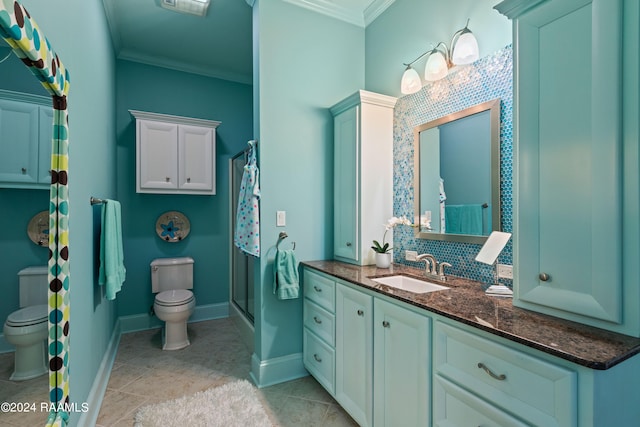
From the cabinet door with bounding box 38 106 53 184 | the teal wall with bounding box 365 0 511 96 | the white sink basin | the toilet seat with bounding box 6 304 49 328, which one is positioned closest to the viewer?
the toilet seat with bounding box 6 304 49 328

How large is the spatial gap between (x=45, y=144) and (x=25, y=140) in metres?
0.16

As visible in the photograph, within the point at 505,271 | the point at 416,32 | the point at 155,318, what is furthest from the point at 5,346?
the point at 155,318

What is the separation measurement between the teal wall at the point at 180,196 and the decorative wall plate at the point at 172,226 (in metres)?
0.05

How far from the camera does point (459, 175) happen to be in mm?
1895

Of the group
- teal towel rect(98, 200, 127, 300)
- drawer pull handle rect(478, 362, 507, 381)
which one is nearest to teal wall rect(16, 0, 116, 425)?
teal towel rect(98, 200, 127, 300)

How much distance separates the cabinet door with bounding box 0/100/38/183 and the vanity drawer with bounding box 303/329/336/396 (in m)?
1.77

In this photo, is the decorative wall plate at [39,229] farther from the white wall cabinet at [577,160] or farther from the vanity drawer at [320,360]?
the white wall cabinet at [577,160]

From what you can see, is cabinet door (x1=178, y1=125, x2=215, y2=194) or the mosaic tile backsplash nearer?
the mosaic tile backsplash

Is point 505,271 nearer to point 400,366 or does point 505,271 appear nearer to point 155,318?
point 400,366

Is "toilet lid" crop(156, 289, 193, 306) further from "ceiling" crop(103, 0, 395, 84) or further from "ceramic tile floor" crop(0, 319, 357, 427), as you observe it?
"ceiling" crop(103, 0, 395, 84)

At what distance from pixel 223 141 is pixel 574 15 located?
135 inches

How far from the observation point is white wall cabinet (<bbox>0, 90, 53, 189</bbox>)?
85cm

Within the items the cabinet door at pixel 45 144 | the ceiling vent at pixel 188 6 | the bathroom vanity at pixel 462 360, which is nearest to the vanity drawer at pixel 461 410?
the bathroom vanity at pixel 462 360

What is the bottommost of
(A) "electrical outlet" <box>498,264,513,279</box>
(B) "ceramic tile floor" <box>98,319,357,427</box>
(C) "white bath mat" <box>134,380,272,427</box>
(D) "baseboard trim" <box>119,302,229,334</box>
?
(B) "ceramic tile floor" <box>98,319,357,427</box>
